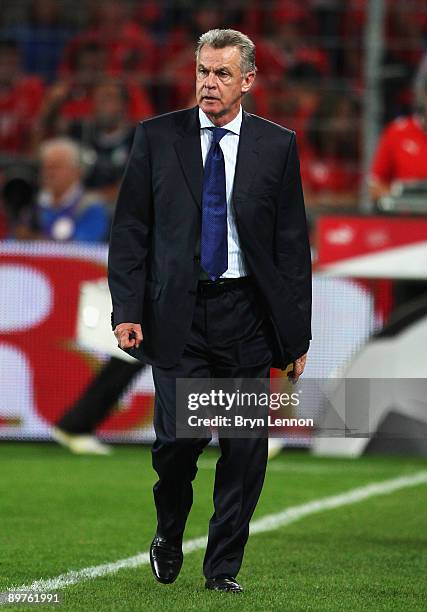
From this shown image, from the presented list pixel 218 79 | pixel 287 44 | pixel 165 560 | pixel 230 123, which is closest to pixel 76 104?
pixel 287 44

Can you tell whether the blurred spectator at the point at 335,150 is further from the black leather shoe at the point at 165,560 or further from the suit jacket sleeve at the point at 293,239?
the black leather shoe at the point at 165,560

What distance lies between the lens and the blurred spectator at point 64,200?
11125mm

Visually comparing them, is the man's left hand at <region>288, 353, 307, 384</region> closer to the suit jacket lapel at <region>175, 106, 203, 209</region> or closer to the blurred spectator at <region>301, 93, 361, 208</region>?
the suit jacket lapel at <region>175, 106, 203, 209</region>

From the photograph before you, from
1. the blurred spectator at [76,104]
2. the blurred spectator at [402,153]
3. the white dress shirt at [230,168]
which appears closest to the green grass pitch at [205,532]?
the white dress shirt at [230,168]

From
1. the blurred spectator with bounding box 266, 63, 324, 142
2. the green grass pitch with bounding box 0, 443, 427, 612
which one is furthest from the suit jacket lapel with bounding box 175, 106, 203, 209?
the blurred spectator with bounding box 266, 63, 324, 142

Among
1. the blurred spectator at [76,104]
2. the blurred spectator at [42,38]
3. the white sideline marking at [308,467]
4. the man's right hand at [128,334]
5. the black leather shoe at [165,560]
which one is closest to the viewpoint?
the man's right hand at [128,334]

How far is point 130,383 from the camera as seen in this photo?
1038 cm

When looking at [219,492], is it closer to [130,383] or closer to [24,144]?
[130,383]

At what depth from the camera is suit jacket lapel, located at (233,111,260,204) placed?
524 centimetres

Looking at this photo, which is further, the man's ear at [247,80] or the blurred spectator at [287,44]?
the blurred spectator at [287,44]

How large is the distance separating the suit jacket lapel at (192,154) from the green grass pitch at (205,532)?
1462 millimetres

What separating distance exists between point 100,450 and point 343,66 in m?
4.30

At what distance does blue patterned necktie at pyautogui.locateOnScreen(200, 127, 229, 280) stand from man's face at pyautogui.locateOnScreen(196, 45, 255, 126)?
8.6 inches

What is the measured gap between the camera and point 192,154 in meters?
5.27
